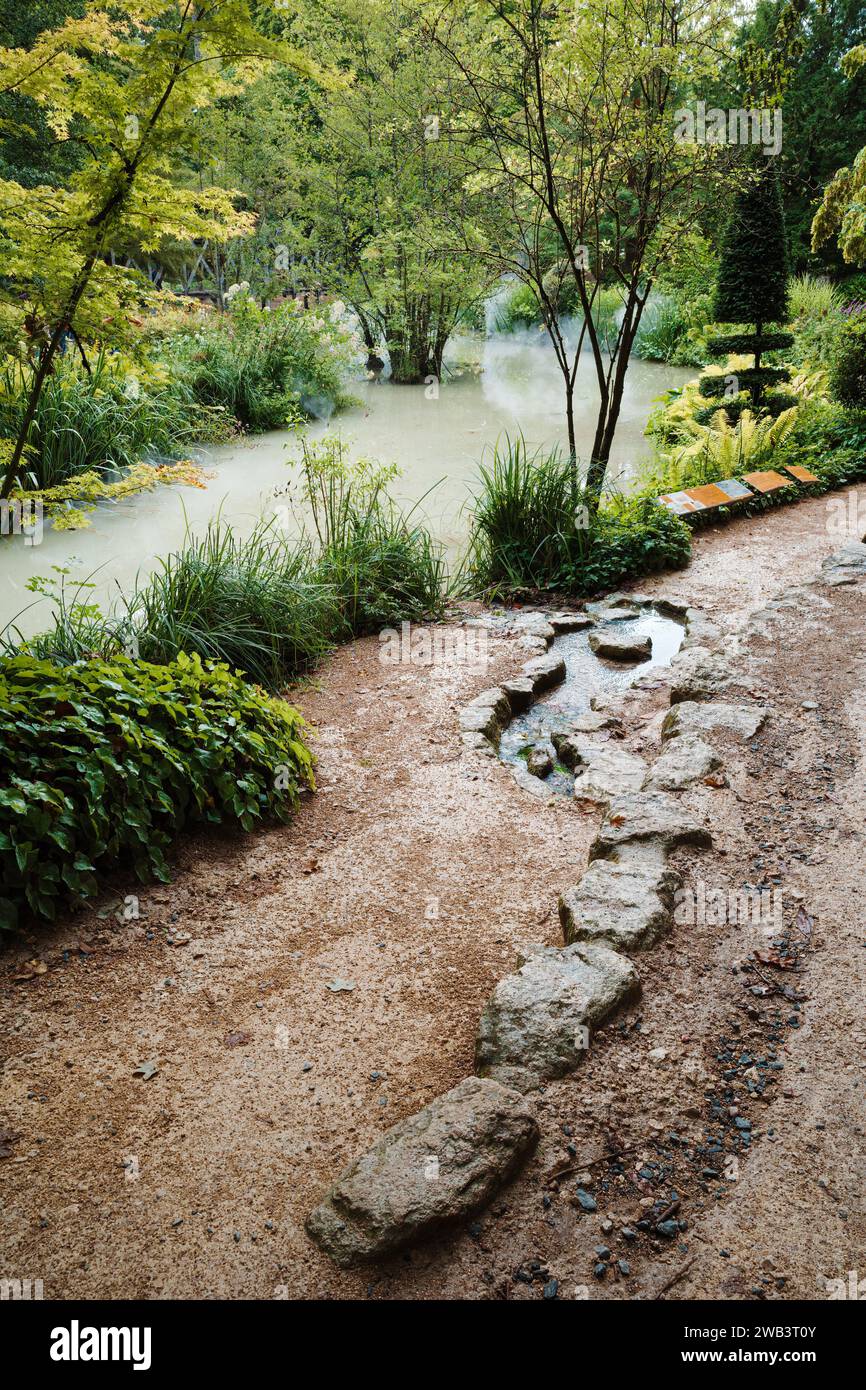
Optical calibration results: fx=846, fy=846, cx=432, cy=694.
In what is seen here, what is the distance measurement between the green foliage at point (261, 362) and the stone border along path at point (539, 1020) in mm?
8844

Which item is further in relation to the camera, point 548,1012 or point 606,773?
point 606,773

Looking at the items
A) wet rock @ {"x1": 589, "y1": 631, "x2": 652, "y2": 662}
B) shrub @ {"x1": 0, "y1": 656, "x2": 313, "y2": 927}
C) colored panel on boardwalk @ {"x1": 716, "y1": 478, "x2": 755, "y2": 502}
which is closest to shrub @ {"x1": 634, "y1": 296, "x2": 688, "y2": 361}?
colored panel on boardwalk @ {"x1": 716, "y1": 478, "x2": 755, "y2": 502}

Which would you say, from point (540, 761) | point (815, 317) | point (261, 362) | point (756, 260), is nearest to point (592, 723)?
point (540, 761)

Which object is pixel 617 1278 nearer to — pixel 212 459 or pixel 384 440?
pixel 212 459

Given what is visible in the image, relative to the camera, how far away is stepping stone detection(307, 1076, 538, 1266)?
1.87 meters

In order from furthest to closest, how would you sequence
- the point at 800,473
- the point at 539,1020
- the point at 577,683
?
1. the point at 800,473
2. the point at 577,683
3. the point at 539,1020

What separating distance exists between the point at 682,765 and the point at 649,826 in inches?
24.3

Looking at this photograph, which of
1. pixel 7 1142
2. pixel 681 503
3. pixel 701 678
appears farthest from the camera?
pixel 681 503

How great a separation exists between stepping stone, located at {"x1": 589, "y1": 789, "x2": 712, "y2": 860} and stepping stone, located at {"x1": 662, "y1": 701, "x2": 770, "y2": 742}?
2.55 ft

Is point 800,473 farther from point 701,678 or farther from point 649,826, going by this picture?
point 649,826

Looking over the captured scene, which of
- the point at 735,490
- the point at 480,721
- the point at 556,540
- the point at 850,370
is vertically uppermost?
the point at 850,370

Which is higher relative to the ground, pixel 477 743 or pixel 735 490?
pixel 735 490

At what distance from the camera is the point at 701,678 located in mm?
4820

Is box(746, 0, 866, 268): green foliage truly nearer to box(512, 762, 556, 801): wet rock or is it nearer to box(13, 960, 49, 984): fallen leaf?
box(512, 762, 556, 801): wet rock
